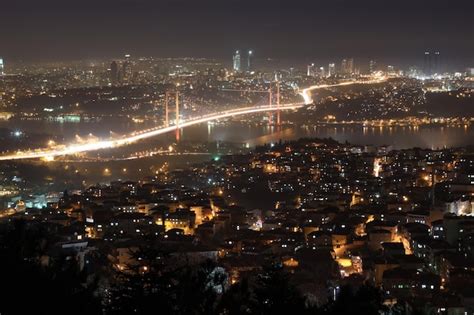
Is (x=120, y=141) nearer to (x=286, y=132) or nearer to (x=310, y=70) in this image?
(x=286, y=132)

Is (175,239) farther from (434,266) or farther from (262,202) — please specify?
(262,202)

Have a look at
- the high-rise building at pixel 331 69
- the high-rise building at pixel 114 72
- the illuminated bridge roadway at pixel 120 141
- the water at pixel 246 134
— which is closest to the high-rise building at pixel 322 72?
the high-rise building at pixel 331 69

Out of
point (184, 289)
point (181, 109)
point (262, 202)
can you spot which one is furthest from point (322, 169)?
point (181, 109)

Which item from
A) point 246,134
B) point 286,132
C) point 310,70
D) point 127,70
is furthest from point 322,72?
point 246,134

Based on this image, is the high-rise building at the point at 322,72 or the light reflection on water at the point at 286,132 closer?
the light reflection on water at the point at 286,132

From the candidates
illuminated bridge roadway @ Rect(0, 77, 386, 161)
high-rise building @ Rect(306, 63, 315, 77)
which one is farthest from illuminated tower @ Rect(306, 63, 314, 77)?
illuminated bridge roadway @ Rect(0, 77, 386, 161)

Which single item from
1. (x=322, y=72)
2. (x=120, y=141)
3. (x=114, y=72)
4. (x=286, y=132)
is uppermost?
(x=114, y=72)

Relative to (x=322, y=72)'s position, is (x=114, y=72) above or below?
above

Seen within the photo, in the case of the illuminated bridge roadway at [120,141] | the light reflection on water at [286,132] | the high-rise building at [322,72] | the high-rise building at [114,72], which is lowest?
the light reflection on water at [286,132]

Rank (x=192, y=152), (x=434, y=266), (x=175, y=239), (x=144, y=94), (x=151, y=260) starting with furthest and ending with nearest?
(x=144, y=94), (x=192, y=152), (x=175, y=239), (x=434, y=266), (x=151, y=260)

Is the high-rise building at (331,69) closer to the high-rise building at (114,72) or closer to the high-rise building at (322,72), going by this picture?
the high-rise building at (322,72)

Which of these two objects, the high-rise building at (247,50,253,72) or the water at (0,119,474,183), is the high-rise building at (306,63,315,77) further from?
the water at (0,119,474,183)
